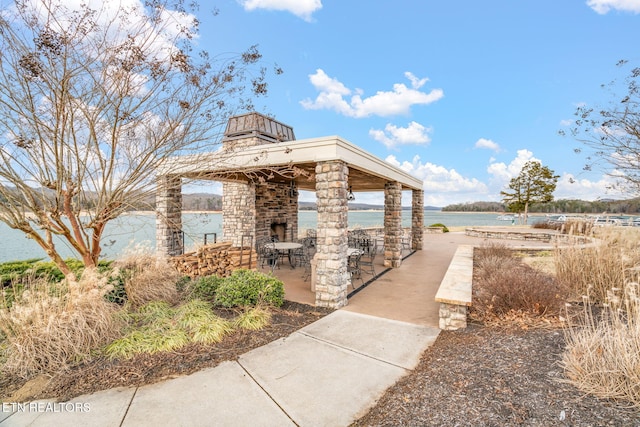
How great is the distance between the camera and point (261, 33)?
543 cm

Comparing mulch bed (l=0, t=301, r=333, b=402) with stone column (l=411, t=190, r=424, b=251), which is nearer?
mulch bed (l=0, t=301, r=333, b=402)

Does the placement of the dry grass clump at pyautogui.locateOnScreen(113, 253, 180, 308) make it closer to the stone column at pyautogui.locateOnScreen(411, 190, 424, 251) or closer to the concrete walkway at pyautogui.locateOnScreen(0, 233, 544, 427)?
the concrete walkway at pyautogui.locateOnScreen(0, 233, 544, 427)

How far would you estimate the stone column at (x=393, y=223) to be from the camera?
8.69m

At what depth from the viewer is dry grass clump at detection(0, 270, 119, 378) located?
9.93ft

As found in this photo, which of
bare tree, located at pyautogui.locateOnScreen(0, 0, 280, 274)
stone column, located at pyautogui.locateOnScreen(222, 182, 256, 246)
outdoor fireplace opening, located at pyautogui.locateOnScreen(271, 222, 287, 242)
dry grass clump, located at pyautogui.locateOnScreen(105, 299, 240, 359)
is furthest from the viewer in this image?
outdoor fireplace opening, located at pyautogui.locateOnScreen(271, 222, 287, 242)

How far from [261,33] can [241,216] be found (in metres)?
5.84

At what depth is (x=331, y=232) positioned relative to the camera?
5145 millimetres

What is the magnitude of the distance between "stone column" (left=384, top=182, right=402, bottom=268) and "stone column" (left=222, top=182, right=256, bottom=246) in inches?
176

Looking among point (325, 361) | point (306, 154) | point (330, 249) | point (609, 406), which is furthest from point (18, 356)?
point (609, 406)

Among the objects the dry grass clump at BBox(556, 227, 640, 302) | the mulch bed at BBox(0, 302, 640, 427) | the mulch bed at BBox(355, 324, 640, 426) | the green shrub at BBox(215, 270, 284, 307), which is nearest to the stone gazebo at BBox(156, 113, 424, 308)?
the green shrub at BBox(215, 270, 284, 307)

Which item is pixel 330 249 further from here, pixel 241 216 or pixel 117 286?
pixel 241 216

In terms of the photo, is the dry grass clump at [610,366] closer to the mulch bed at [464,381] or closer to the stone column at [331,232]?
the mulch bed at [464,381]

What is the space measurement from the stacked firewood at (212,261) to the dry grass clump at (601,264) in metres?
6.90

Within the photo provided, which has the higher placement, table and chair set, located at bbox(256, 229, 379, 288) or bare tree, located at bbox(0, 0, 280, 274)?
bare tree, located at bbox(0, 0, 280, 274)
